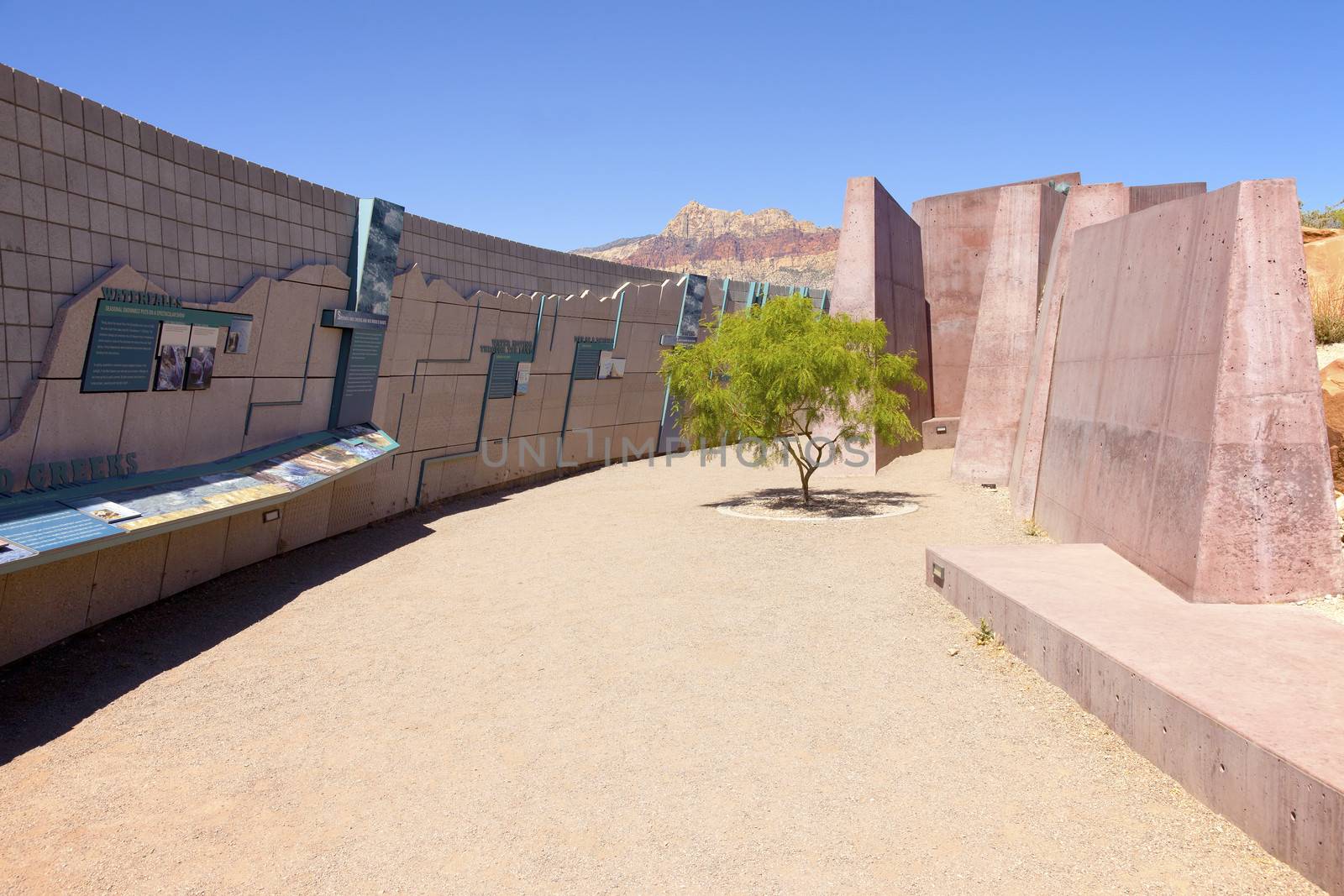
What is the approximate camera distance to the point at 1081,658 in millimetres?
6676

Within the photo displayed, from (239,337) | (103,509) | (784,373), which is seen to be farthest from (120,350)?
(784,373)

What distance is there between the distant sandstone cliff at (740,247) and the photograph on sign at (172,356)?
94901mm

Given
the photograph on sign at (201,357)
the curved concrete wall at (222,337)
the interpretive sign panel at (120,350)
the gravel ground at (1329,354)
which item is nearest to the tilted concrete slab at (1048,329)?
the gravel ground at (1329,354)

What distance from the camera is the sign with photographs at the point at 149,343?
8.53 meters

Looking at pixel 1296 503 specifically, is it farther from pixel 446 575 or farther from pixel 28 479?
pixel 28 479

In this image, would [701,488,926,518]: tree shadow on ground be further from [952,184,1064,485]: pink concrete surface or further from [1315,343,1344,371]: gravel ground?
[1315,343,1344,371]: gravel ground

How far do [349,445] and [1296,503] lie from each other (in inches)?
420

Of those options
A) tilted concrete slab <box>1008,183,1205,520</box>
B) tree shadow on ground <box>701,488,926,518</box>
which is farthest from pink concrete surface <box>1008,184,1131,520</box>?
tree shadow on ground <box>701,488,926,518</box>

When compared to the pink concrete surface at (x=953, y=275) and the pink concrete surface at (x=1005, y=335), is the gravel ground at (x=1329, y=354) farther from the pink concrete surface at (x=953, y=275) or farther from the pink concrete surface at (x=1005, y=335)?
the pink concrete surface at (x=953, y=275)

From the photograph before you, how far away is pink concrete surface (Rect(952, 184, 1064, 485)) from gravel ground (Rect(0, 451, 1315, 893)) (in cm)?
823

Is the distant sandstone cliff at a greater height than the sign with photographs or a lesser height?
greater

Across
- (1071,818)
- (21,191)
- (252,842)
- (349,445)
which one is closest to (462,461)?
(349,445)

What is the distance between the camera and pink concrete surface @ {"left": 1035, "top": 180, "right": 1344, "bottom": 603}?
24.5 feet

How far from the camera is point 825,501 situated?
16.3 meters
